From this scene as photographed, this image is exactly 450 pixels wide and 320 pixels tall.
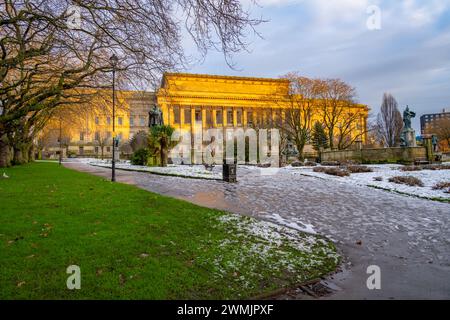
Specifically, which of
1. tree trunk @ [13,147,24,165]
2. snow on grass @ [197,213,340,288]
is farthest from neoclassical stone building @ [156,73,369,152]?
snow on grass @ [197,213,340,288]

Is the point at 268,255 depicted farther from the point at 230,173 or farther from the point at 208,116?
the point at 208,116

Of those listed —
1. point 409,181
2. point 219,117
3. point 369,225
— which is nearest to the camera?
point 369,225

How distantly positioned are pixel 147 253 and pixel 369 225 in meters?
5.66

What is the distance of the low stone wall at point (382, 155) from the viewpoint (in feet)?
93.6

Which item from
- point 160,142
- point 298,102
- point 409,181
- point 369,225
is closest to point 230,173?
point 409,181

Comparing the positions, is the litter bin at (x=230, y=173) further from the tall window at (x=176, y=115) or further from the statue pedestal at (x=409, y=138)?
the tall window at (x=176, y=115)

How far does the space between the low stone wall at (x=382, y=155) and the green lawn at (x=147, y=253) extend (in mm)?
26953

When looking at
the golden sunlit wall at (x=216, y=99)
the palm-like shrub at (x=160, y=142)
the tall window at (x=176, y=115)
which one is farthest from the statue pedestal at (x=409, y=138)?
the tall window at (x=176, y=115)

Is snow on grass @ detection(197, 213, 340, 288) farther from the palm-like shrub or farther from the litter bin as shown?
the palm-like shrub

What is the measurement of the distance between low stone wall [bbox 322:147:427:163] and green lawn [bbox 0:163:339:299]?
2695 cm

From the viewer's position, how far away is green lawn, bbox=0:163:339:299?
3.85m

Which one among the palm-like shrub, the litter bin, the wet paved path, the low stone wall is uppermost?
the palm-like shrub

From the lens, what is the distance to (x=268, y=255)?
527 cm
